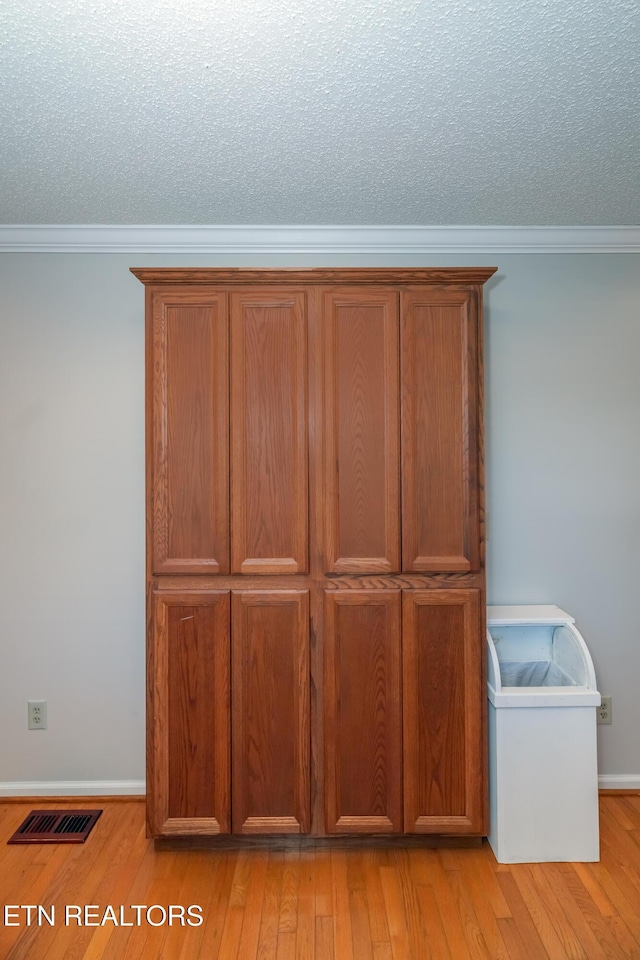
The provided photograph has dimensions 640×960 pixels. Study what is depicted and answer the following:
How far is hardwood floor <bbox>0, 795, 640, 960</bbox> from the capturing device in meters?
1.98

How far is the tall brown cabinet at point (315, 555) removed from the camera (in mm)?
2438

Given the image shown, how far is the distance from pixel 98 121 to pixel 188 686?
1956 mm

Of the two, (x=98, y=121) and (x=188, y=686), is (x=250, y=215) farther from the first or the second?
(x=188, y=686)

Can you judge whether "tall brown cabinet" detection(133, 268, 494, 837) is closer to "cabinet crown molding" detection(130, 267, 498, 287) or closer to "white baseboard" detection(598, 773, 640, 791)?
"cabinet crown molding" detection(130, 267, 498, 287)

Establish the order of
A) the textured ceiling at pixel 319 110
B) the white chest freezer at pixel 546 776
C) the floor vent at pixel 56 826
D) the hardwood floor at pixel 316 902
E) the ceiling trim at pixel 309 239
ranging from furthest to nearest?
the ceiling trim at pixel 309 239 → the floor vent at pixel 56 826 → the white chest freezer at pixel 546 776 → the hardwood floor at pixel 316 902 → the textured ceiling at pixel 319 110

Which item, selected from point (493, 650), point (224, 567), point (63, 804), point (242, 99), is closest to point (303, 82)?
point (242, 99)

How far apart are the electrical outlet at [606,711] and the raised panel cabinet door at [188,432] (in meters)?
1.87

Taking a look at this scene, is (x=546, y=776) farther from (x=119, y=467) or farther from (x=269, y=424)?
(x=119, y=467)

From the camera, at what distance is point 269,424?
8.05ft

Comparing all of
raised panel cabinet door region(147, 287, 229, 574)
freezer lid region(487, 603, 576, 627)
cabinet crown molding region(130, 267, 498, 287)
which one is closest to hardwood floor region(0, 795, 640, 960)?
freezer lid region(487, 603, 576, 627)

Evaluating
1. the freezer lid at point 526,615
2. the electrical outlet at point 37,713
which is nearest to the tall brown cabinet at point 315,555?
the freezer lid at point 526,615

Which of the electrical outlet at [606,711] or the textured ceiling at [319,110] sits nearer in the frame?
the textured ceiling at [319,110]

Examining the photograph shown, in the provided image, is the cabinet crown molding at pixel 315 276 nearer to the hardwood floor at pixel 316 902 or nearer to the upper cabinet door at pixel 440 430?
the upper cabinet door at pixel 440 430

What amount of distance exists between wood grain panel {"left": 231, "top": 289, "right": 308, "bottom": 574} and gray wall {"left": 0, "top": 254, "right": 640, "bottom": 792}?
61 centimetres
